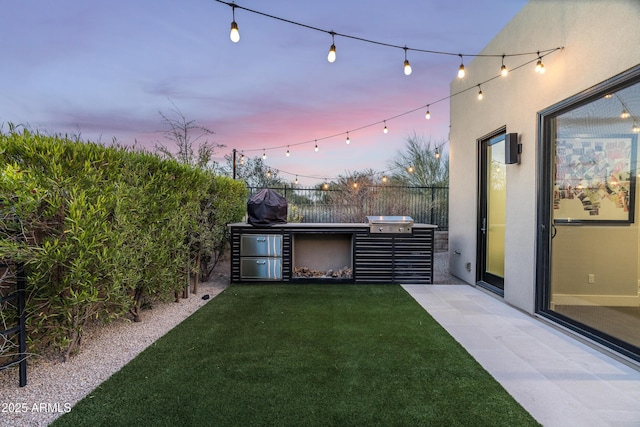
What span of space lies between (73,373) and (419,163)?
37.0 ft

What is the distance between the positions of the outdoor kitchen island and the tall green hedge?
198 centimetres

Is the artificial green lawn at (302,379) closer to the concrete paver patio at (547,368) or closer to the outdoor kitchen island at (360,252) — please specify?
the concrete paver patio at (547,368)

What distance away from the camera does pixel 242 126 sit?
29.7ft

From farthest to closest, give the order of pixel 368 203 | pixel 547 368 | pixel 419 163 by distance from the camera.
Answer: pixel 419 163
pixel 368 203
pixel 547 368

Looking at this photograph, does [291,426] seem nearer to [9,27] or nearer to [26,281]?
[26,281]

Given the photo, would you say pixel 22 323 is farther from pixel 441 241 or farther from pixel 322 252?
pixel 441 241

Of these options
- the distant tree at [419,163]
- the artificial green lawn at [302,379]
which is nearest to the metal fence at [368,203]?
the distant tree at [419,163]

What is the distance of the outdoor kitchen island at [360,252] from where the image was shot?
5398 millimetres

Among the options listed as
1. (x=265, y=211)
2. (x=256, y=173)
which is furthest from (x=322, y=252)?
(x=256, y=173)

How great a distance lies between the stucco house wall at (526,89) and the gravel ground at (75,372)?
4.39 meters

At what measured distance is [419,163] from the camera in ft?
38.1

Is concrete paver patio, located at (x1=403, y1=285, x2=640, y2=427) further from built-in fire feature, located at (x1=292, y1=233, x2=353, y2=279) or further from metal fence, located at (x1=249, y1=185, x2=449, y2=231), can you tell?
metal fence, located at (x1=249, y1=185, x2=449, y2=231)

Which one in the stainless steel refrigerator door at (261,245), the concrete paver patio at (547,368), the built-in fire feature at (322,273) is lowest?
the concrete paver patio at (547,368)

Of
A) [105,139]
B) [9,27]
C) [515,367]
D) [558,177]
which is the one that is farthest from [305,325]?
[9,27]
